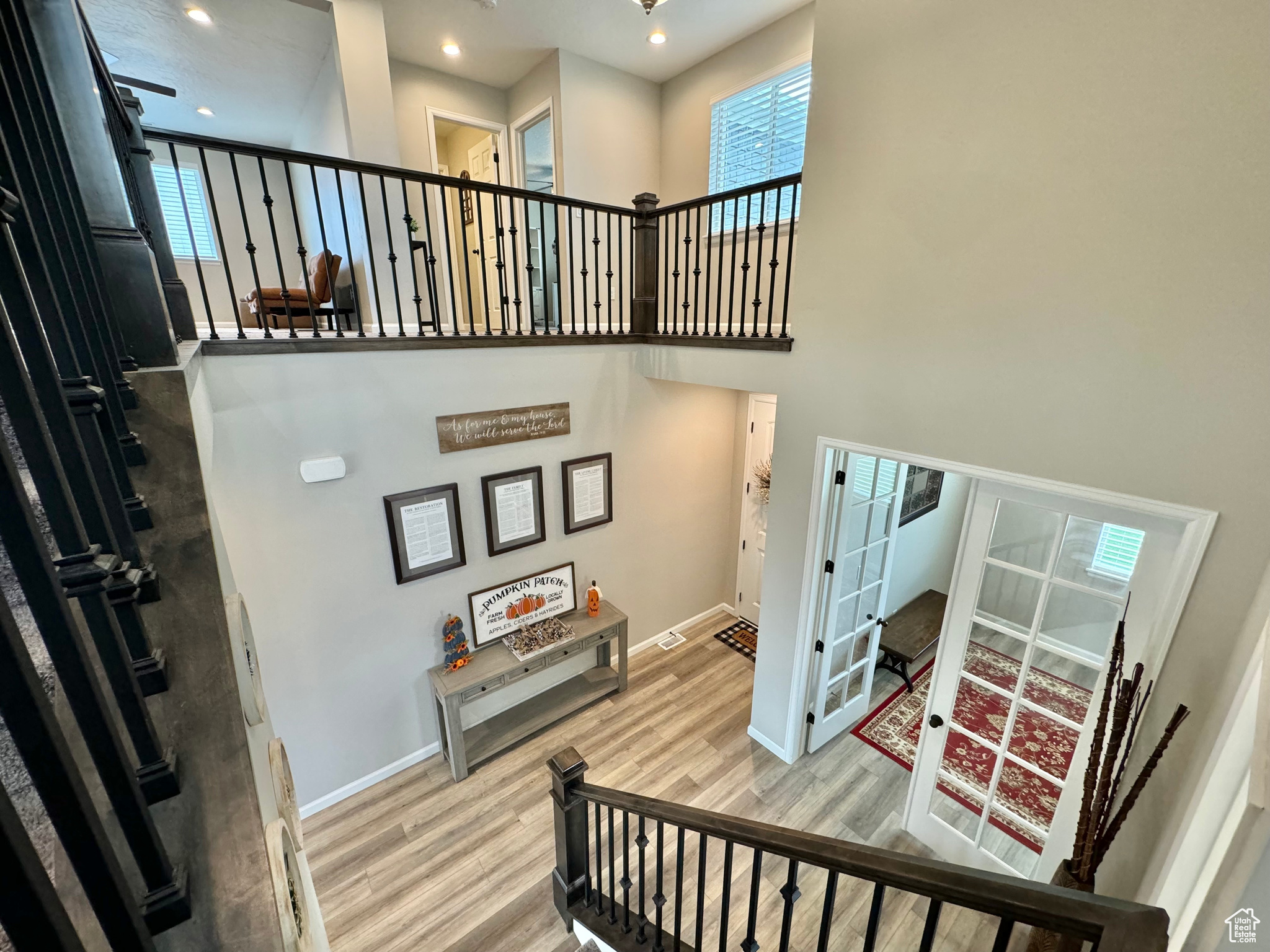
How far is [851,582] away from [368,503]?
118 inches

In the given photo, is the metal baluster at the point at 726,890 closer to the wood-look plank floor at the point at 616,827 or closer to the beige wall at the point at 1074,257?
the wood-look plank floor at the point at 616,827

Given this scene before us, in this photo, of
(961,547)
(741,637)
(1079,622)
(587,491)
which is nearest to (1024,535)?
(961,547)

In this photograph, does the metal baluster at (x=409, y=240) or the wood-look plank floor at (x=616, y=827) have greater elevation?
the metal baluster at (x=409, y=240)

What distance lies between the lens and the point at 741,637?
483 centimetres

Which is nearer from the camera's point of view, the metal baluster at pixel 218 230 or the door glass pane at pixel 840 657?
the metal baluster at pixel 218 230

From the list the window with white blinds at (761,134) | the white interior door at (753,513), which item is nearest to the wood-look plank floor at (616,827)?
the white interior door at (753,513)

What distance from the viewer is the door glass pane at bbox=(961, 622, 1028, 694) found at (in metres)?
2.32

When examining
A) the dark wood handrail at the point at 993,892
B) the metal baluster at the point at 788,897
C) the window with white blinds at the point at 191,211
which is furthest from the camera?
the window with white blinds at the point at 191,211

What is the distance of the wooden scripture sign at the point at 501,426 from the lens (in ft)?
10.1

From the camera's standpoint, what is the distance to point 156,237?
2.12 meters

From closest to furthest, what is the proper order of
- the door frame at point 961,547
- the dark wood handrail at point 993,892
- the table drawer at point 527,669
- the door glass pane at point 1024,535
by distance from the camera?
the dark wood handrail at point 993,892 → the door frame at point 961,547 → the door glass pane at point 1024,535 → the table drawer at point 527,669

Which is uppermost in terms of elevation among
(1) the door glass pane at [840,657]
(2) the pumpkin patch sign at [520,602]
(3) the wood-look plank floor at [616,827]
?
(2) the pumpkin patch sign at [520,602]

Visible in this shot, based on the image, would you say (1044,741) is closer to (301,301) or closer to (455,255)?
(301,301)

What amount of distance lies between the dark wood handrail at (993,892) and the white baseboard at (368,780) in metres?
2.95
